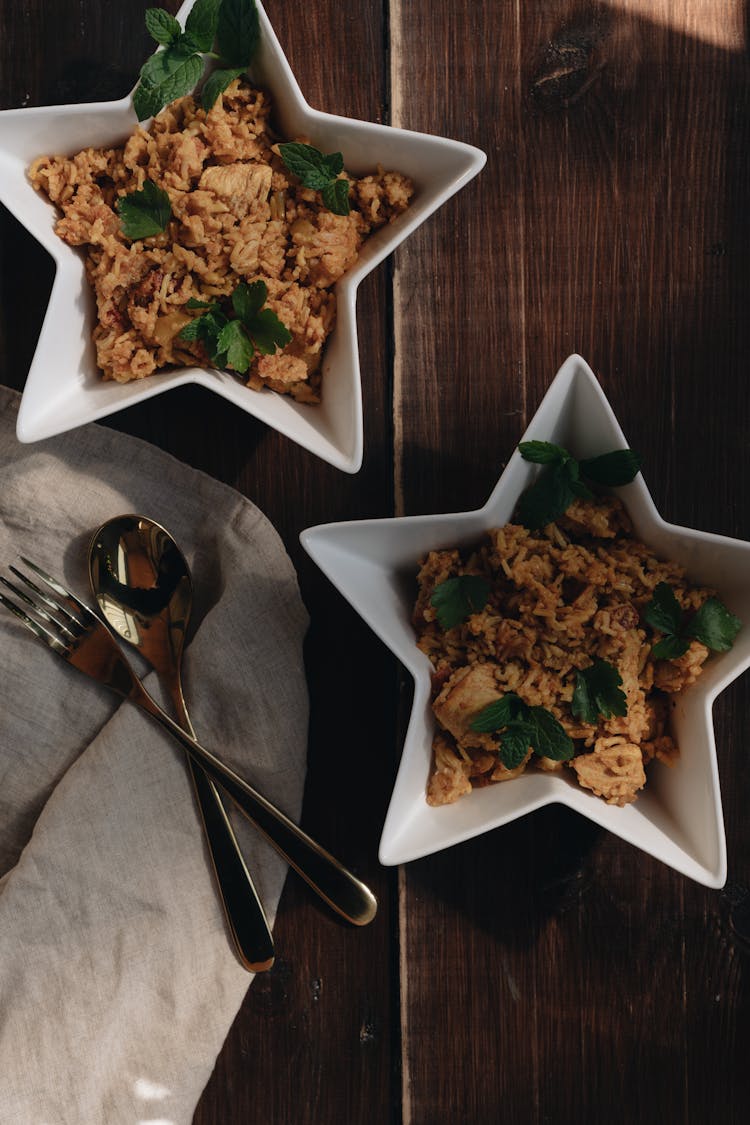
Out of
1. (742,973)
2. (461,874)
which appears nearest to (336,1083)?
(461,874)

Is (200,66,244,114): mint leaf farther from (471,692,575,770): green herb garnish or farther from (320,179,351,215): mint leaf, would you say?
(471,692,575,770): green herb garnish

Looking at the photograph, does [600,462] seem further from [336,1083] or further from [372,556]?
[336,1083]

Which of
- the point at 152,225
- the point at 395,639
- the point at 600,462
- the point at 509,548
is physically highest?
the point at 152,225

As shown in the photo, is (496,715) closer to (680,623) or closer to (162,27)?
(680,623)

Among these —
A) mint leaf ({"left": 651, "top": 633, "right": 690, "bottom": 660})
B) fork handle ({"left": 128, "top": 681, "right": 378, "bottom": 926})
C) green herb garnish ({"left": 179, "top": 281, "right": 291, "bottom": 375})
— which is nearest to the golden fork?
fork handle ({"left": 128, "top": 681, "right": 378, "bottom": 926})

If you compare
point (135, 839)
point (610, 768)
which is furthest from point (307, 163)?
point (135, 839)

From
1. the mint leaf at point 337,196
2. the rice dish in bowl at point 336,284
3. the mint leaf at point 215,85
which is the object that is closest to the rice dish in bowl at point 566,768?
the rice dish in bowl at point 336,284

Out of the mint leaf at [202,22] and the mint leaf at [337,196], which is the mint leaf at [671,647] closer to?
the mint leaf at [337,196]
